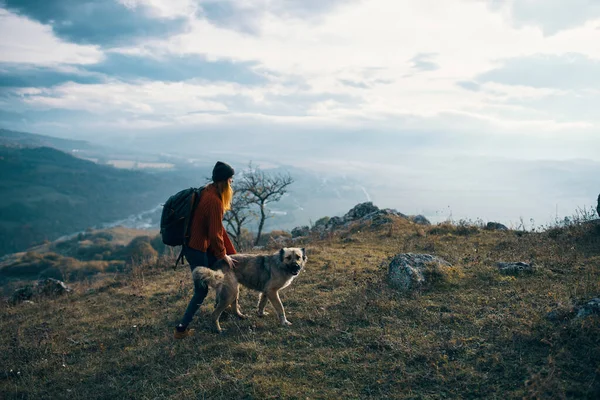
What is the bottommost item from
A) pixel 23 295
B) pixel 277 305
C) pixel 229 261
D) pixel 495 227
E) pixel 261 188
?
pixel 23 295

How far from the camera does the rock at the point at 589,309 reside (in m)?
5.74

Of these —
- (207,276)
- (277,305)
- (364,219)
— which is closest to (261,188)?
(364,219)

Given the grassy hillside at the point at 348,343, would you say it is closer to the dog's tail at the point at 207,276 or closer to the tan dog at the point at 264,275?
the tan dog at the point at 264,275

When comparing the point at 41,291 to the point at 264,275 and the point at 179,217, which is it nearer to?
the point at 179,217

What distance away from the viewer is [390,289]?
8.29m

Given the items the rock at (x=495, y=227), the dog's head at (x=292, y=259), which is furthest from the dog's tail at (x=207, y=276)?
the rock at (x=495, y=227)

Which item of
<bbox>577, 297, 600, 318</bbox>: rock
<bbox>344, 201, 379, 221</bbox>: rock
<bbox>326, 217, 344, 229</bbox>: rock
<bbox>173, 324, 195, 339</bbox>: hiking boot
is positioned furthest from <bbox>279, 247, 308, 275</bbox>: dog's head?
<bbox>344, 201, 379, 221</bbox>: rock

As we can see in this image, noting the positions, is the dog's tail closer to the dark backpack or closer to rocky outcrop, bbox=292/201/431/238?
the dark backpack

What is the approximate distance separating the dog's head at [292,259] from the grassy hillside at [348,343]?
44.9 inches

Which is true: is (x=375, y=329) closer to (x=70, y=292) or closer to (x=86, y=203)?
(x=70, y=292)

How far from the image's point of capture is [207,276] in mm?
6145

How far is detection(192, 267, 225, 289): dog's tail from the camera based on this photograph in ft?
20.0

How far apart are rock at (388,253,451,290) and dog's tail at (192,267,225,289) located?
443 cm

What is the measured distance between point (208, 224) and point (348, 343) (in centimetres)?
339
